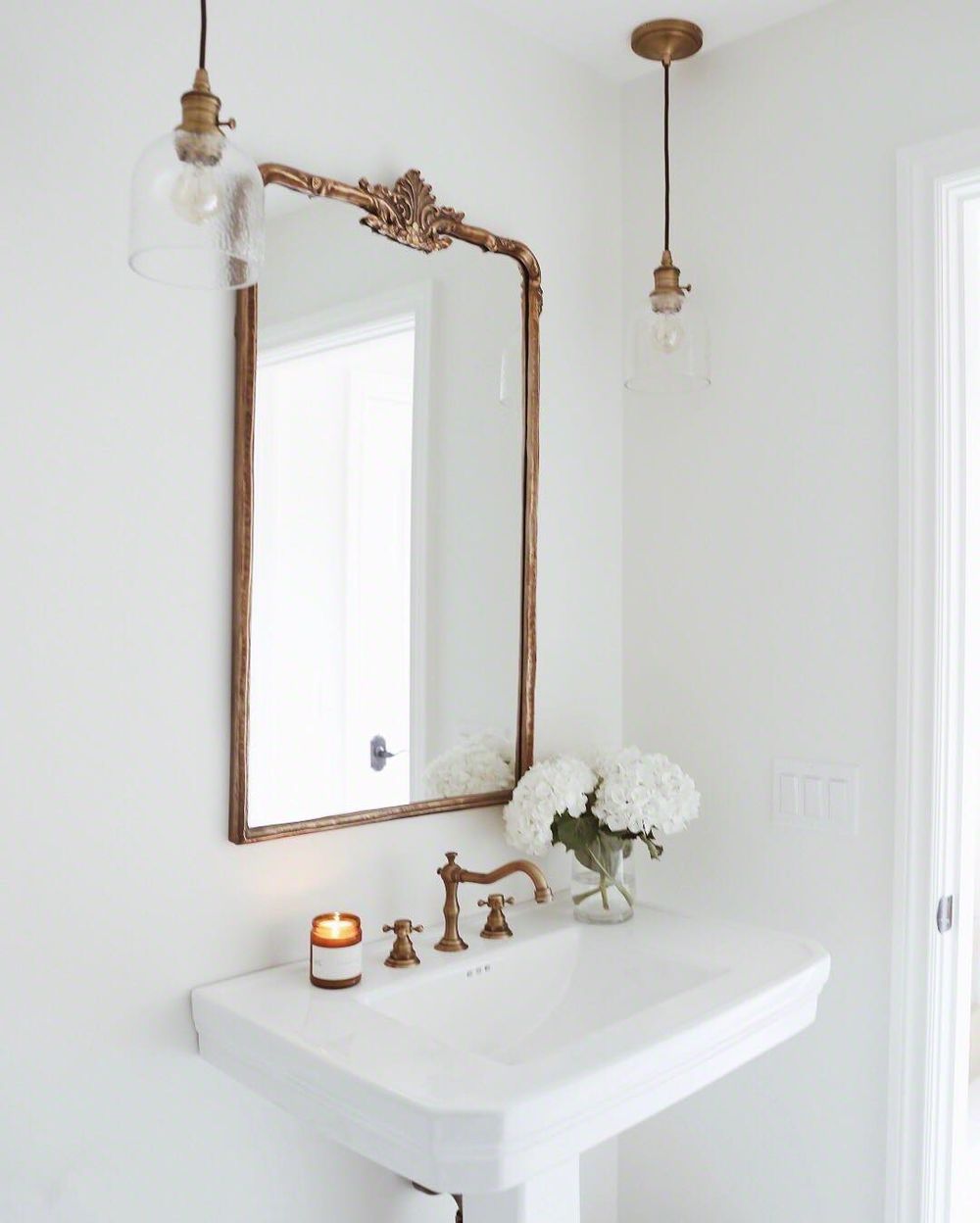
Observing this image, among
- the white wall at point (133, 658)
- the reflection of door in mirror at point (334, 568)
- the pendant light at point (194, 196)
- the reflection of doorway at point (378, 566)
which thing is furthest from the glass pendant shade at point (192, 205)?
the reflection of doorway at point (378, 566)

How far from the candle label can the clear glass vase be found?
49 cm

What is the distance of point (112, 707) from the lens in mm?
1394

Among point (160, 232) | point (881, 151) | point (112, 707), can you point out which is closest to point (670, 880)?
point (112, 707)

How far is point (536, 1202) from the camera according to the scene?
132 cm

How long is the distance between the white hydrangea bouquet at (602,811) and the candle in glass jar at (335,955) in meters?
0.41

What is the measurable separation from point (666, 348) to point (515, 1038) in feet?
3.78

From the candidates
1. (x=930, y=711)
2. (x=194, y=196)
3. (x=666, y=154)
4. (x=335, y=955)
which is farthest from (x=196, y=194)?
(x=930, y=711)

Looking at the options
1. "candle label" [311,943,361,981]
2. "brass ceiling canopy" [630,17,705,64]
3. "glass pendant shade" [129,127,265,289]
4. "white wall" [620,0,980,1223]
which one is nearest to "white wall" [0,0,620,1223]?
"candle label" [311,943,361,981]

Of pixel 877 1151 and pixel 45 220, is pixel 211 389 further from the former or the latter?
pixel 877 1151

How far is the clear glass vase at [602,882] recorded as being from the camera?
1.82 m

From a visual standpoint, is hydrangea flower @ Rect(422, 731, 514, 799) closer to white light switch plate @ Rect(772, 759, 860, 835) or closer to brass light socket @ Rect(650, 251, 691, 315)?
white light switch plate @ Rect(772, 759, 860, 835)

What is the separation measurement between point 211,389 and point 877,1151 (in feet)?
5.18

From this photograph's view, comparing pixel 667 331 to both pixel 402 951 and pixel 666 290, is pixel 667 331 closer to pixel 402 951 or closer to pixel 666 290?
pixel 666 290

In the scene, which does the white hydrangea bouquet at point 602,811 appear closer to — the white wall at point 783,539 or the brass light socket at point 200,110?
the white wall at point 783,539
